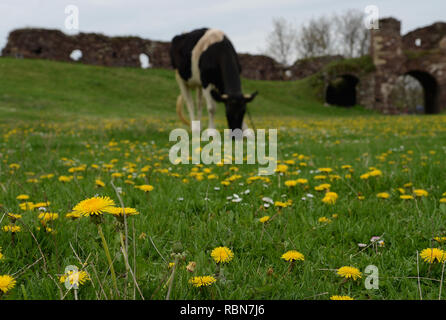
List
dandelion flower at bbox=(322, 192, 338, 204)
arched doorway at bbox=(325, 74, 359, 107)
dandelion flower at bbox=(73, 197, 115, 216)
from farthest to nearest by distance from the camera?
arched doorway at bbox=(325, 74, 359, 107)
dandelion flower at bbox=(322, 192, 338, 204)
dandelion flower at bbox=(73, 197, 115, 216)

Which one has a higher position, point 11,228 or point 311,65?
point 311,65

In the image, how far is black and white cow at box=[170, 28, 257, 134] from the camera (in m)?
7.15

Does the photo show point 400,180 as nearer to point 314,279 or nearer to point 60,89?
point 314,279

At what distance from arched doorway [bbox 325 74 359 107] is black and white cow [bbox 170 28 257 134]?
20594mm

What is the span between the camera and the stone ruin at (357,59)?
82.6 feet

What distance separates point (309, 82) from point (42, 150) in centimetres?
2635

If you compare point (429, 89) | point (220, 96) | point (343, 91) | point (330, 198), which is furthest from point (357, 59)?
point (330, 198)

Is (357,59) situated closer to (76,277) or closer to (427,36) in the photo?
(427,36)

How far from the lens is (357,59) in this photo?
87.5 feet

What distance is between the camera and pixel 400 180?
10.4 feet

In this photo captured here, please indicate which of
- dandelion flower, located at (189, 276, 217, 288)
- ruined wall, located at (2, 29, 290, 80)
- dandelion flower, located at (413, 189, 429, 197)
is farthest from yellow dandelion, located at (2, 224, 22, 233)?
ruined wall, located at (2, 29, 290, 80)

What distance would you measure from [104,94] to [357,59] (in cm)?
1957

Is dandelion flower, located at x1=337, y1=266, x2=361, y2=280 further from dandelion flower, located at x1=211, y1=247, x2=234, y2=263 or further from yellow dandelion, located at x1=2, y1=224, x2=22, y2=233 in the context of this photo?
yellow dandelion, located at x1=2, y1=224, x2=22, y2=233
